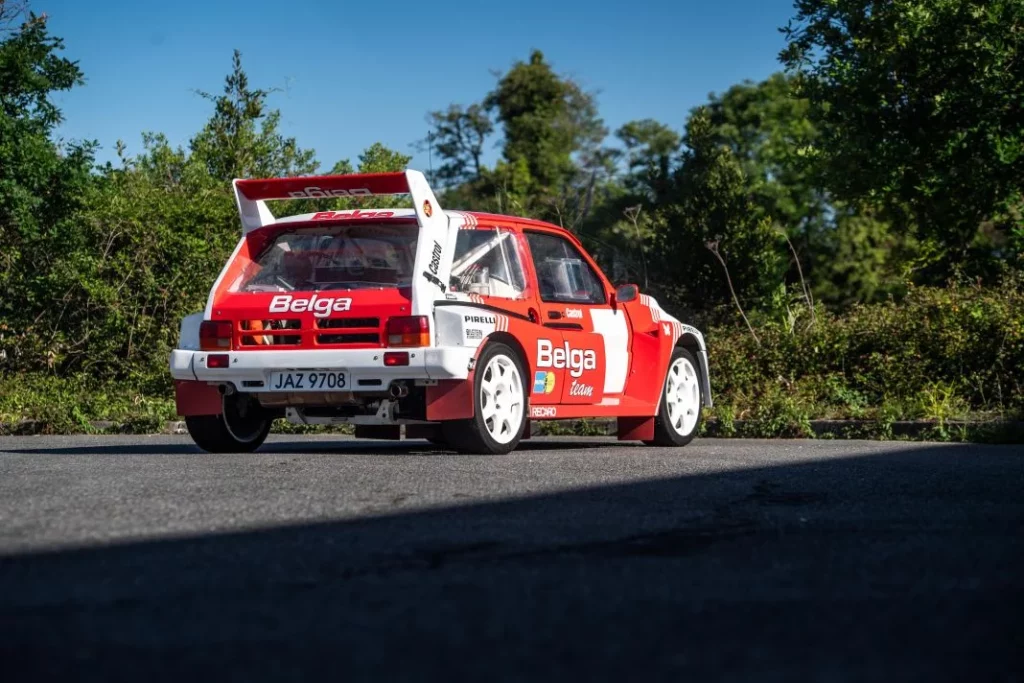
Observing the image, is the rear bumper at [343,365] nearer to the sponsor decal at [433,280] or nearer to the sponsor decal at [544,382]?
the sponsor decal at [433,280]

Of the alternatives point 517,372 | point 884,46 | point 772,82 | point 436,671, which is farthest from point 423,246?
point 772,82

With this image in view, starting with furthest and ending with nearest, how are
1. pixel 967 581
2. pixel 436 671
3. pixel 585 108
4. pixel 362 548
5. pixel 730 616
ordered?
1. pixel 585 108
2. pixel 362 548
3. pixel 967 581
4. pixel 730 616
5. pixel 436 671

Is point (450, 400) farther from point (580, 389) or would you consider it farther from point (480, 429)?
point (580, 389)

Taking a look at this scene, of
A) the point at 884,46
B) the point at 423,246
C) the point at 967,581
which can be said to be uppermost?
the point at 884,46

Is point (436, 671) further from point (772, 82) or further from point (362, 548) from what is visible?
point (772, 82)

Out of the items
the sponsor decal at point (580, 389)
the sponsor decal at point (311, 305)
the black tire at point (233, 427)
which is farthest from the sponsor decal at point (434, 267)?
the black tire at point (233, 427)

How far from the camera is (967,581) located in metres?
4.43

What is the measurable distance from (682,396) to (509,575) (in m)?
7.78

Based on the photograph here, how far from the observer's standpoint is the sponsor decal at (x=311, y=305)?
952cm

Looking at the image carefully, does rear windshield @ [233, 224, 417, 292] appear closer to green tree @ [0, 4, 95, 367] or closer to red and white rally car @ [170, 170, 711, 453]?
red and white rally car @ [170, 170, 711, 453]

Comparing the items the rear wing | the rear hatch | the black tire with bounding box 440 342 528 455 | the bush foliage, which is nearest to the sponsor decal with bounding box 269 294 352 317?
the rear hatch

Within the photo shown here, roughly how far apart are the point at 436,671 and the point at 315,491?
3886 millimetres

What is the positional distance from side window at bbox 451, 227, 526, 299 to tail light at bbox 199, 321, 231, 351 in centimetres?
157

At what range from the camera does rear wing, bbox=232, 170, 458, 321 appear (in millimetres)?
9461
